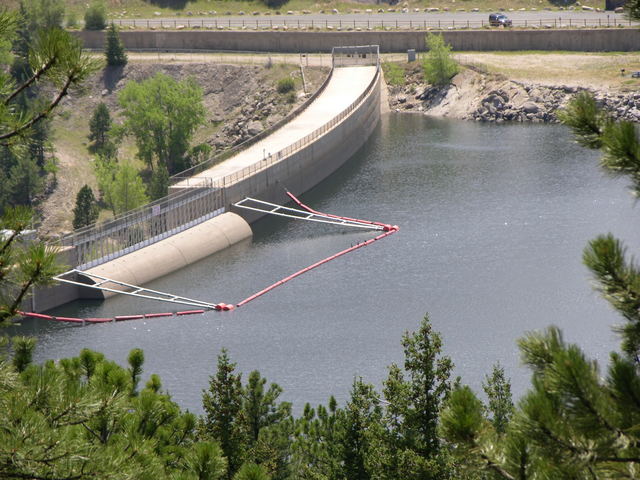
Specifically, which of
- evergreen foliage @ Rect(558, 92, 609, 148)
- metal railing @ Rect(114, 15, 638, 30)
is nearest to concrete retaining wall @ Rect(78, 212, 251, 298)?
metal railing @ Rect(114, 15, 638, 30)

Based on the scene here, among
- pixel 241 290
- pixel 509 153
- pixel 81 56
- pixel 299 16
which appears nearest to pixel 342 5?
pixel 299 16

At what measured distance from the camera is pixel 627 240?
68750mm

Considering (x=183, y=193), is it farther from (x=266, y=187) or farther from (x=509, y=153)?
(x=509, y=153)

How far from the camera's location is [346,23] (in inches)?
5167

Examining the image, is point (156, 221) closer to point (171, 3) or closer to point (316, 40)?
point (316, 40)

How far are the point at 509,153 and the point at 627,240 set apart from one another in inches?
1151

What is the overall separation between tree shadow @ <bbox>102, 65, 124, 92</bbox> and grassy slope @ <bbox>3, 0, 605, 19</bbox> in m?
20.7

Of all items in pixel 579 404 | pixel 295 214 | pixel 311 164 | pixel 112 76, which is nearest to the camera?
pixel 579 404

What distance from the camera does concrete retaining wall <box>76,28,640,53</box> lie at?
123 m

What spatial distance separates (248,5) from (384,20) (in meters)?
19.0

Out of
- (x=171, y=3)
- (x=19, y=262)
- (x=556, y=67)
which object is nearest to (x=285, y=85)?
(x=556, y=67)

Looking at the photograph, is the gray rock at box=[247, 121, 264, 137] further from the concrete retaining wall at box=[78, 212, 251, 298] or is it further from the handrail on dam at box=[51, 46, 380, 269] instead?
the concrete retaining wall at box=[78, 212, 251, 298]

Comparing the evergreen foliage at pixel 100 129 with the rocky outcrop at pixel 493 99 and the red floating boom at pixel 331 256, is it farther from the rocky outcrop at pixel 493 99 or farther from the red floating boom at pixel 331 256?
the rocky outcrop at pixel 493 99

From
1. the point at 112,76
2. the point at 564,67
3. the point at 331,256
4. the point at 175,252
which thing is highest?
the point at 112,76
